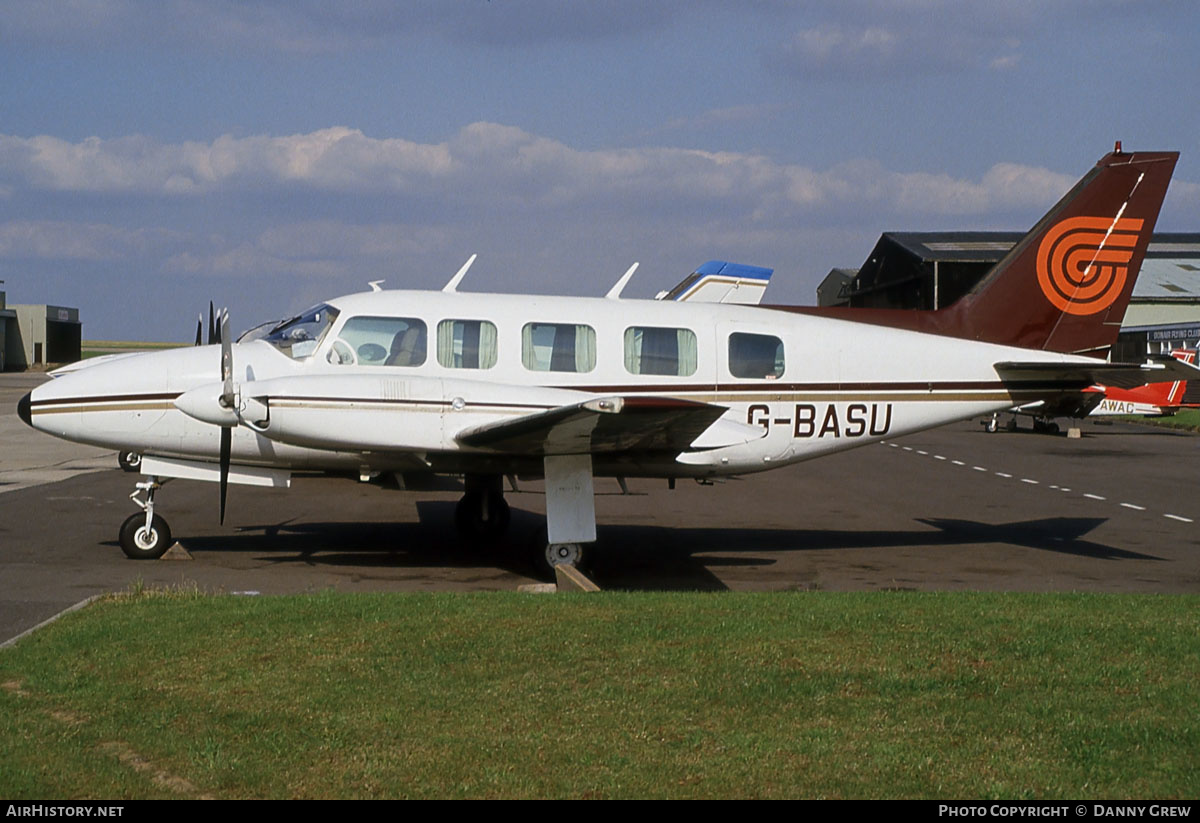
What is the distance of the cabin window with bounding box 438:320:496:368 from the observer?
1190 centimetres

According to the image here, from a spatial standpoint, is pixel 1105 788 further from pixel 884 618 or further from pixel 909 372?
pixel 909 372

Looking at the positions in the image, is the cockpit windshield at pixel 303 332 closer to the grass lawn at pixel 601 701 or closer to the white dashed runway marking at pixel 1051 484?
the grass lawn at pixel 601 701

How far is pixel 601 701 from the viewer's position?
6.10 metres

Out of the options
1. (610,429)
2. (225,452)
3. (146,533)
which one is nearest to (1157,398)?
(610,429)

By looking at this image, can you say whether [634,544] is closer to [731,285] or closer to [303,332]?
[303,332]

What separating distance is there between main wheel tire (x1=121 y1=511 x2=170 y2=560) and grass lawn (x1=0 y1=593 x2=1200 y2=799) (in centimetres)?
356

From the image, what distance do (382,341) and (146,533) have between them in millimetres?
3294

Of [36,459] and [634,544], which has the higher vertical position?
[36,459]

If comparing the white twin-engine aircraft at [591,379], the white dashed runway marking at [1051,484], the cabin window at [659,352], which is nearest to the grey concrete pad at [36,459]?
the white twin-engine aircraft at [591,379]

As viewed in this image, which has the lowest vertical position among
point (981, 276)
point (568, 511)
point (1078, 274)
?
point (568, 511)

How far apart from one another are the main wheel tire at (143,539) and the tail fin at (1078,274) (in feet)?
25.1

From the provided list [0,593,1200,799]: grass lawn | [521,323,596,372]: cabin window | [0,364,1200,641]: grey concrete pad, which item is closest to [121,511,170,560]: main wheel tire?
[0,364,1200,641]: grey concrete pad

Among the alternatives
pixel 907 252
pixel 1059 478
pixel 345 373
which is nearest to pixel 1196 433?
pixel 1059 478

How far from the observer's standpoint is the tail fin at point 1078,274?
44.6 feet
